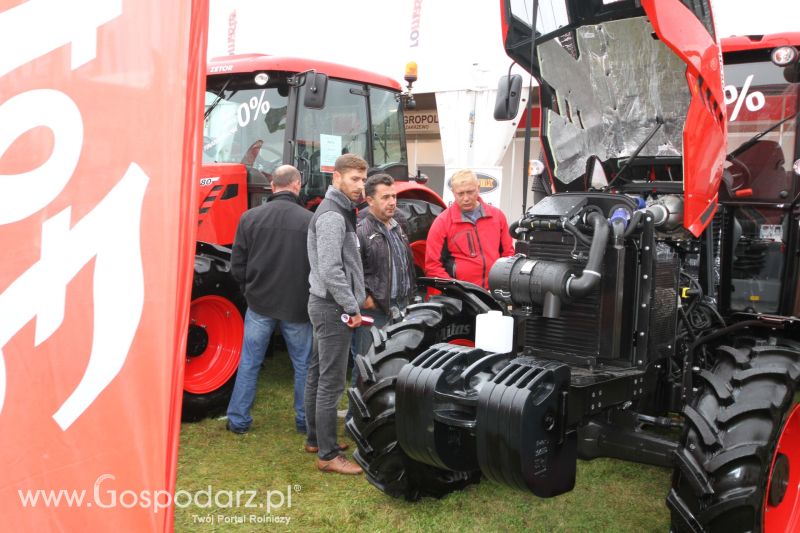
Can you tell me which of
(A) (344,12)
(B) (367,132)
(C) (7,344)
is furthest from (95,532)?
(A) (344,12)

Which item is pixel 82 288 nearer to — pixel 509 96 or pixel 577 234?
pixel 577 234

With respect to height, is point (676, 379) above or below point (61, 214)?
below

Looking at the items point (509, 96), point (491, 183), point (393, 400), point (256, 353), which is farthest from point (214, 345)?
point (491, 183)

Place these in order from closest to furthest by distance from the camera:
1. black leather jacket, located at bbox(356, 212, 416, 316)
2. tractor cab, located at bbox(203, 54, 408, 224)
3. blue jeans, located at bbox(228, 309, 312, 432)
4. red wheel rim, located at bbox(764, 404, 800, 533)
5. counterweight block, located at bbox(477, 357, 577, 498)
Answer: counterweight block, located at bbox(477, 357, 577, 498)
red wheel rim, located at bbox(764, 404, 800, 533)
black leather jacket, located at bbox(356, 212, 416, 316)
blue jeans, located at bbox(228, 309, 312, 432)
tractor cab, located at bbox(203, 54, 408, 224)

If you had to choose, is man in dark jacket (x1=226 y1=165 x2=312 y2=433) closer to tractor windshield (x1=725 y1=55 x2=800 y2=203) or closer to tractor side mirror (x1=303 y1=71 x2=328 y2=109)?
tractor side mirror (x1=303 y1=71 x2=328 y2=109)

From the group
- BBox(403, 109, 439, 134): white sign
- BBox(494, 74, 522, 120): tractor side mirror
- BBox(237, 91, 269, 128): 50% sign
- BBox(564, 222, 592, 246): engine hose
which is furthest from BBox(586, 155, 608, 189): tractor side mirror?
BBox(403, 109, 439, 134): white sign

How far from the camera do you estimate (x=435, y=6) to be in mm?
12641

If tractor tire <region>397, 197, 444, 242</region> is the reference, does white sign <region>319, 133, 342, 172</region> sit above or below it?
above

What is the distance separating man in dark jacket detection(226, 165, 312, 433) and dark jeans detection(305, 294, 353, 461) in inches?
17.7

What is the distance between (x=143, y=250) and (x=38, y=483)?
0.50 meters

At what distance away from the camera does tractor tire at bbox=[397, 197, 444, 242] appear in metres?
6.38

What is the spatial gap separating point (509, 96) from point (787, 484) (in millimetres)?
2194

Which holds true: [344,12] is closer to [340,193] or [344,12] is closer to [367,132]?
[367,132]

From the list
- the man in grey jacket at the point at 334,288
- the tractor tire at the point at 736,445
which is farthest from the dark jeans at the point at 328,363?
the tractor tire at the point at 736,445
